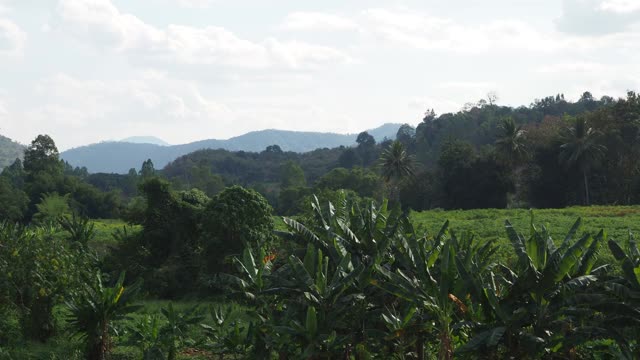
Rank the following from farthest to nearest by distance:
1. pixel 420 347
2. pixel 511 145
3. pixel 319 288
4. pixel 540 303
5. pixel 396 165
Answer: pixel 396 165 → pixel 511 145 → pixel 420 347 → pixel 319 288 → pixel 540 303

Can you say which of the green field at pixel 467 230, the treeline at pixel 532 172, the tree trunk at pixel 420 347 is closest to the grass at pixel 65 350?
the green field at pixel 467 230

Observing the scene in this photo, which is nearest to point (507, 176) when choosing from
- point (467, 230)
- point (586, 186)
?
point (586, 186)

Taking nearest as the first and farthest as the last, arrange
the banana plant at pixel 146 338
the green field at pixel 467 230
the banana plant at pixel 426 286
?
the banana plant at pixel 426 286
the banana plant at pixel 146 338
the green field at pixel 467 230

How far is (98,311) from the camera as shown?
16281mm

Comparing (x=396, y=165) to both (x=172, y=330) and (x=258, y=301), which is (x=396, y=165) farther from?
(x=258, y=301)

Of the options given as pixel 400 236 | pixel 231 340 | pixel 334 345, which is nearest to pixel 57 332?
pixel 231 340

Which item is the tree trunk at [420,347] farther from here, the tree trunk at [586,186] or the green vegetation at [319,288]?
the tree trunk at [586,186]

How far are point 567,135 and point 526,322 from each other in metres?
51.0

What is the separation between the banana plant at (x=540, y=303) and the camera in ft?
38.4

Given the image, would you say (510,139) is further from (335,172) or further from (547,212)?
(335,172)

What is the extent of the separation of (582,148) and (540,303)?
4856cm

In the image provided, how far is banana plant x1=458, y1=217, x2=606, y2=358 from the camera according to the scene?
38.4 ft

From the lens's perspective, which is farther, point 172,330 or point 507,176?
point 507,176

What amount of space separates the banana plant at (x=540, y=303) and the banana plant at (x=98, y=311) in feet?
29.6
